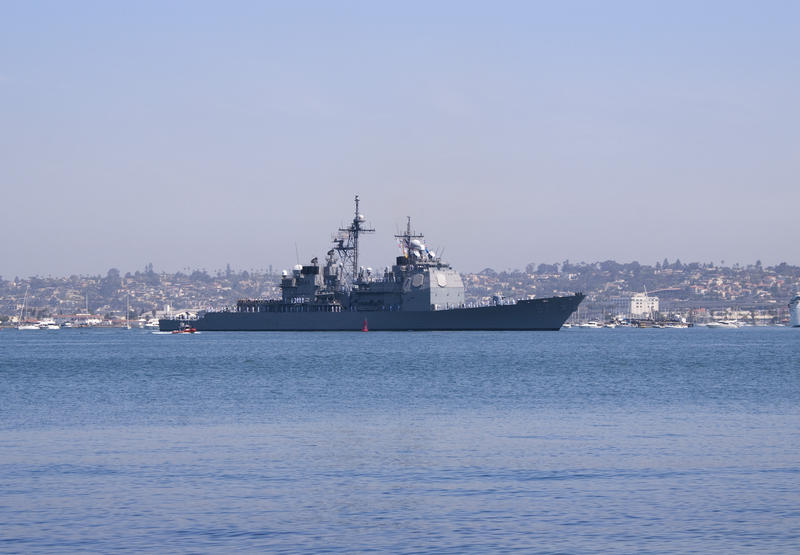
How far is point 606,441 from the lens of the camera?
23078mm

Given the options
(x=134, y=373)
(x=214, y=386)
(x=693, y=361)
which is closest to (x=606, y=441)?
(x=214, y=386)

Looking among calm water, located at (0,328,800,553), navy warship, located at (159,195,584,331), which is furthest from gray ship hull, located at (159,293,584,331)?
calm water, located at (0,328,800,553)

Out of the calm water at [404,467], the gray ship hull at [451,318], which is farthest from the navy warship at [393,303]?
the calm water at [404,467]

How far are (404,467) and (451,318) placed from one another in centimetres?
8448

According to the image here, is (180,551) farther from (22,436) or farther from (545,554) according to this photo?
(22,436)

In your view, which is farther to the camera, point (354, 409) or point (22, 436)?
point (354, 409)

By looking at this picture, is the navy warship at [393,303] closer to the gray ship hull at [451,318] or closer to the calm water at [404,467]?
the gray ship hull at [451,318]

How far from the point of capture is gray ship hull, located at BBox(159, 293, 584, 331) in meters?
104

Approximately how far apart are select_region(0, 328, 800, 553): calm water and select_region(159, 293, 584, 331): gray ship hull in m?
62.7

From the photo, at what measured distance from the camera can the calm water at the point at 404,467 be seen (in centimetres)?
1421

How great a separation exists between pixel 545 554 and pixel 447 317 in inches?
3556

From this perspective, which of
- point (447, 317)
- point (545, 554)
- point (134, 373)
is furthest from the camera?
point (447, 317)

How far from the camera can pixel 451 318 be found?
104 meters

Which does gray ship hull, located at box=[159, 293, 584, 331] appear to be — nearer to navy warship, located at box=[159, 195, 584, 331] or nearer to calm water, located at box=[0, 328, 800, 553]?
navy warship, located at box=[159, 195, 584, 331]
